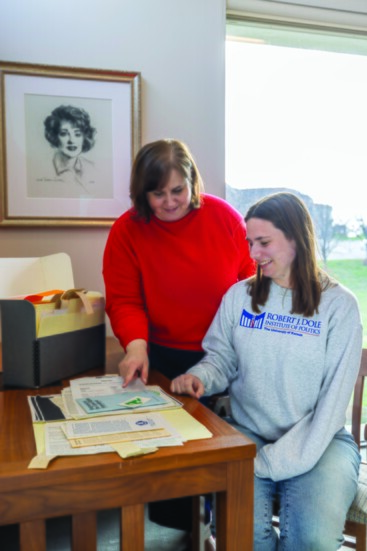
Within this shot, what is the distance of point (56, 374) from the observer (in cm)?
136

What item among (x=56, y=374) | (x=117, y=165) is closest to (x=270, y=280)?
(x=56, y=374)

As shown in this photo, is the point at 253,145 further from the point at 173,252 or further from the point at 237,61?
the point at 173,252

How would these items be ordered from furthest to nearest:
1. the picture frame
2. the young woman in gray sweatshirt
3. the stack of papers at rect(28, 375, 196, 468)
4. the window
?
1. the window
2. the picture frame
3. the young woman in gray sweatshirt
4. the stack of papers at rect(28, 375, 196, 468)

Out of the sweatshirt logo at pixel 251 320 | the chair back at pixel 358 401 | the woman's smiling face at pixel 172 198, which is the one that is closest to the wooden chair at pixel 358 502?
the chair back at pixel 358 401

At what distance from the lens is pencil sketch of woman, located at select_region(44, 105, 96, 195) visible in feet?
6.76

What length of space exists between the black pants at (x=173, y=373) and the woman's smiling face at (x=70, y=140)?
0.88 meters

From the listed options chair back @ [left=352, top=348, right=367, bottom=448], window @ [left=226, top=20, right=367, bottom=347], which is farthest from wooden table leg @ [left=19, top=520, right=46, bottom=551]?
window @ [left=226, top=20, right=367, bottom=347]

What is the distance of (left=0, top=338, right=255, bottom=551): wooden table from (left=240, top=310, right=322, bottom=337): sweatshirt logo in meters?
0.41

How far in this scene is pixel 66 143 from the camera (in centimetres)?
207

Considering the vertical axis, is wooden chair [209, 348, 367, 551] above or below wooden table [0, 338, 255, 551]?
below

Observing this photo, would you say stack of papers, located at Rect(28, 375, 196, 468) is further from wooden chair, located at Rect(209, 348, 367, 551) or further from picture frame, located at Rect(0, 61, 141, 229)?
picture frame, located at Rect(0, 61, 141, 229)

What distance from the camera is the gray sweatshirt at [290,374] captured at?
49.9 inches

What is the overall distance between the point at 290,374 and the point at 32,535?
723 millimetres

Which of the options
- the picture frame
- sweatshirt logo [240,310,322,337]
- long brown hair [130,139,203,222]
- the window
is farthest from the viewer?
the window
